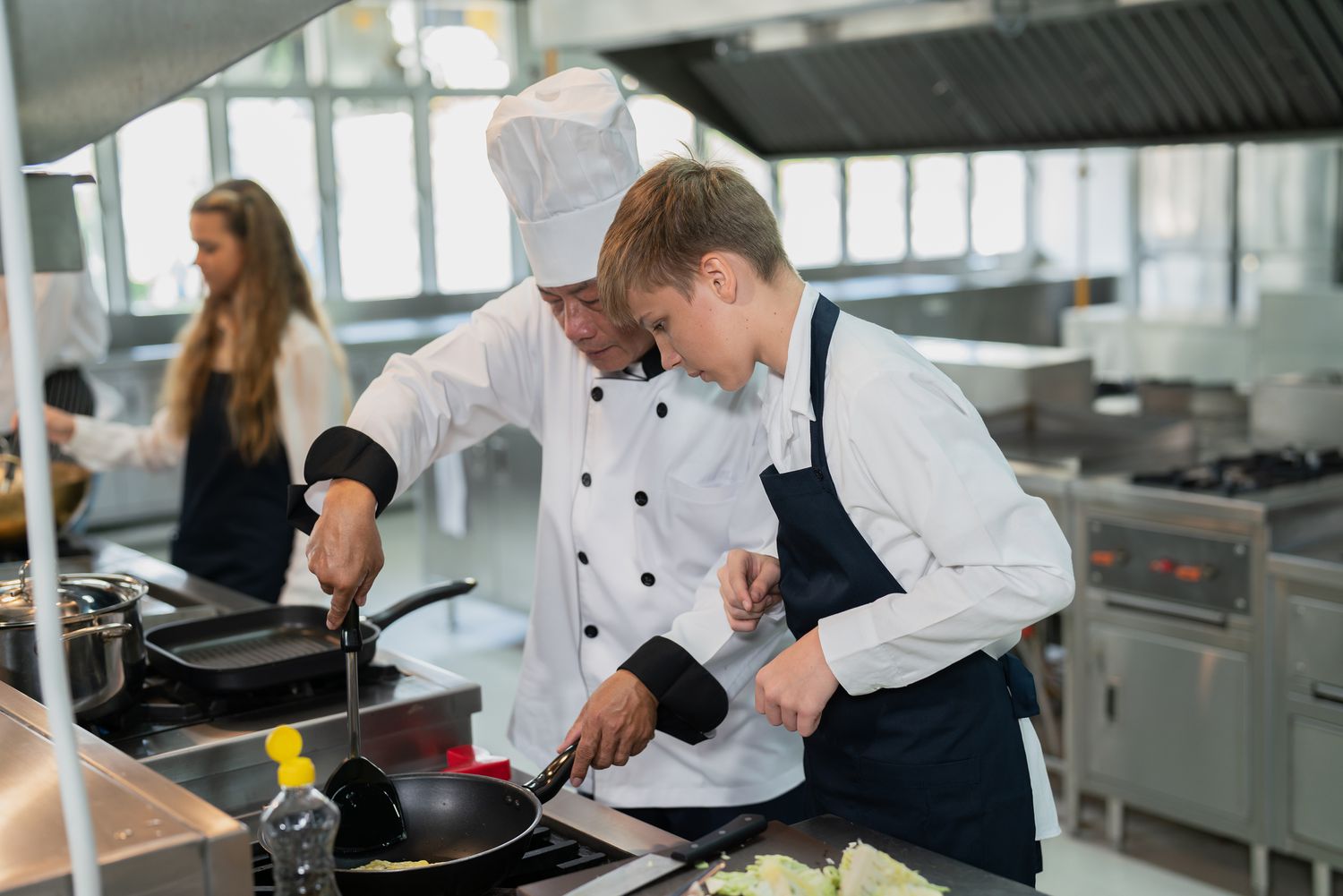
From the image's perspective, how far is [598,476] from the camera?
197 centimetres

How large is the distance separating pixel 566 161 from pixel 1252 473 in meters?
2.37

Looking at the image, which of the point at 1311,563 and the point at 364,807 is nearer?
the point at 364,807

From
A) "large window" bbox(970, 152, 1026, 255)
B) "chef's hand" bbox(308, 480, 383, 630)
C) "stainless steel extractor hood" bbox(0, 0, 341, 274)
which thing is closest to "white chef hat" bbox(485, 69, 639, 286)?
"chef's hand" bbox(308, 480, 383, 630)

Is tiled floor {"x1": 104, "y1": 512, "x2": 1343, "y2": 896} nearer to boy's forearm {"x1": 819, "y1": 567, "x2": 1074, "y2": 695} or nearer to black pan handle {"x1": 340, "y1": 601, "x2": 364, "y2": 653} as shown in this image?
boy's forearm {"x1": 819, "y1": 567, "x2": 1074, "y2": 695}

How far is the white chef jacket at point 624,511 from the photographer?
6.23ft

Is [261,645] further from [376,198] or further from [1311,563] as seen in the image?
[376,198]

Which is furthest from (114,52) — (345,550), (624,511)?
(624,511)

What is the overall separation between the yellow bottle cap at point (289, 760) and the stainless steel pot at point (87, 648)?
0.63 m

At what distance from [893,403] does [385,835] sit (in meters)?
0.70

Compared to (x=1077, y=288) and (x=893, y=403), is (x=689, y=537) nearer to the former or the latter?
(x=893, y=403)

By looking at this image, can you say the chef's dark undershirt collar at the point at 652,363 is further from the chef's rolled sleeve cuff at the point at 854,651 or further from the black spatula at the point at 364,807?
the black spatula at the point at 364,807

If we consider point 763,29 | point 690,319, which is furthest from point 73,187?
point 763,29

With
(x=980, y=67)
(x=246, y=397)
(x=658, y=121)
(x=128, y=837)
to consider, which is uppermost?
(x=658, y=121)

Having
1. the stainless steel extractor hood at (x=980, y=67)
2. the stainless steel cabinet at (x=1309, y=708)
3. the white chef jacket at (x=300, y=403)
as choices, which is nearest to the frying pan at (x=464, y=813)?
the white chef jacket at (x=300, y=403)
